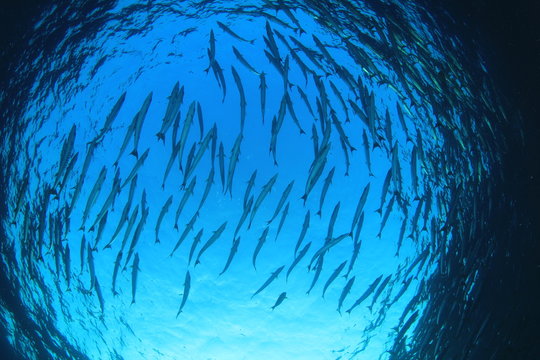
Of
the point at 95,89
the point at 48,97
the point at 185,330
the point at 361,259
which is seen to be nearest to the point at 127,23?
the point at 95,89

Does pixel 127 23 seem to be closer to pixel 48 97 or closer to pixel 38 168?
pixel 48 97

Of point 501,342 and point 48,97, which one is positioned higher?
point 48,97

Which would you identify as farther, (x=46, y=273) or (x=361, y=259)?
(x=361, y=259)

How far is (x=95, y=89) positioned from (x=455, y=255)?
12.0 metres

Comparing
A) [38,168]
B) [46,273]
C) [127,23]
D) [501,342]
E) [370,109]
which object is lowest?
[501,342]

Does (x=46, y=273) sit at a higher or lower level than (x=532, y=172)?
lower

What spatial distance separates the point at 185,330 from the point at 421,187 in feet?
40.1

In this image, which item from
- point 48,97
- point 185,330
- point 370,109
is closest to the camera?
point 370,109

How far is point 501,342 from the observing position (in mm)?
9352

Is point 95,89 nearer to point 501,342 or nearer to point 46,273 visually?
point 46,273

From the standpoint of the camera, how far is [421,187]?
9969mm

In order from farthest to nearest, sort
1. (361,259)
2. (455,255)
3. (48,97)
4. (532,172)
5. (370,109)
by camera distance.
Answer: (361,259) < (455,255) < (48,97) < (532,172) < (370,109)

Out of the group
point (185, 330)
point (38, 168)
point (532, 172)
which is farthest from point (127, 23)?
point (185, 330)

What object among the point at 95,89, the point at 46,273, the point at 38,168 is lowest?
the point at 46,273
